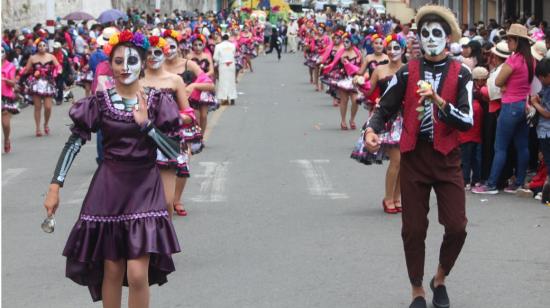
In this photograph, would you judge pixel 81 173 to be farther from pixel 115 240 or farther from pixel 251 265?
pixel 115 240

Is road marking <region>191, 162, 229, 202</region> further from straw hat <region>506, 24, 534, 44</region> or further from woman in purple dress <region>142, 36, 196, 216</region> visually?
straw hat <region>506, 24, 534, 44</region>

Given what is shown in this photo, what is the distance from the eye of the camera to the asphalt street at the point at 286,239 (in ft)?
27.0

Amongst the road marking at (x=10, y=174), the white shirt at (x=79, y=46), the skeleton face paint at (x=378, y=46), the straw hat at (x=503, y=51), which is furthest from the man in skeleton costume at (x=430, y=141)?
the white shirt at (x=79, y=46)

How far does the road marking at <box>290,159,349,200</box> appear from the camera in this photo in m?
13.1

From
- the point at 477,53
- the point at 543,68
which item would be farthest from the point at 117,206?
the point at 477,53

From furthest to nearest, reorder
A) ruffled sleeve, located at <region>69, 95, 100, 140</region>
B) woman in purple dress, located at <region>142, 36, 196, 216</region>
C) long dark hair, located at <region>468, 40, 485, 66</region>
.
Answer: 1. long dark hair, located at <region>468, 40, 485, 66</region>
2. woman in purple dress, located at <region>142, 36, 196, 216</region>
3. ruffled sleeve, located at <region>69, 95, 100, 140</region>

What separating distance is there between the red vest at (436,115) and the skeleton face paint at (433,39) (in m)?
0.11

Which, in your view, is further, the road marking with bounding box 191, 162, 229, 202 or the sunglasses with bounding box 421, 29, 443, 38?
the road marking with bounding box 191, 162, 229, 202

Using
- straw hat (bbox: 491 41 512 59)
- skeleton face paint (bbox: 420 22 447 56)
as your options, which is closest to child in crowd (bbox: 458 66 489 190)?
straw hat (bbox: 491 41 512 59)

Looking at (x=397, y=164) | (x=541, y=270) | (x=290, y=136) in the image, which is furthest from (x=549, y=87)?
(x=290, y=136)

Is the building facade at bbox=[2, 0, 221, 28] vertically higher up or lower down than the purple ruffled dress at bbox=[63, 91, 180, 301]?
higher up

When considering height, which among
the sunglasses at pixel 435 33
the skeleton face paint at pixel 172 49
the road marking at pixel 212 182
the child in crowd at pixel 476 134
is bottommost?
the road marking at pixel 212 182

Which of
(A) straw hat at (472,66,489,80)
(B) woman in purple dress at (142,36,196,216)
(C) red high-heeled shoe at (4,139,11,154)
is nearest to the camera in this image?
(B) woman in purple dress at (142,36,196,216)

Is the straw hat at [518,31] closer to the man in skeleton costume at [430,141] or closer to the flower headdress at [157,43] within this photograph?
the flower headdress at [157,43]
